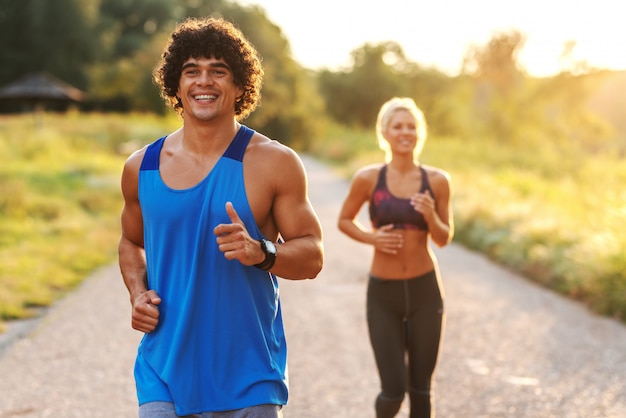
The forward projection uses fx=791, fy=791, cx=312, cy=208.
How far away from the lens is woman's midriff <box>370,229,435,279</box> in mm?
4425

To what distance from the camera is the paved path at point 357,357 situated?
18.3ft

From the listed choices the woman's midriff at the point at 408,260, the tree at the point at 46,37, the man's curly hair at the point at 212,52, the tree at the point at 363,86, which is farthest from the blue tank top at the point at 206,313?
the tree at the point at 363,86

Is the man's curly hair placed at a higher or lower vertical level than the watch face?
higher

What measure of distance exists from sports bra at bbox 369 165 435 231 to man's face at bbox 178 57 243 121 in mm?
1931

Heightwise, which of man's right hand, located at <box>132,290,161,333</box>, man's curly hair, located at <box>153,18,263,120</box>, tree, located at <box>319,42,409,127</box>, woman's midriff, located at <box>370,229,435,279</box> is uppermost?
tree, located at <box>319,42,409,127</box>

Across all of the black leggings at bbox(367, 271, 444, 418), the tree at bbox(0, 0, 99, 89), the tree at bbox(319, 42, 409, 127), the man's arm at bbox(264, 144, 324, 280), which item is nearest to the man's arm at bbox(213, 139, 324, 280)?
the man's arm at bbox(264, 144, 324, 280)

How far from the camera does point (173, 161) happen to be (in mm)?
2705

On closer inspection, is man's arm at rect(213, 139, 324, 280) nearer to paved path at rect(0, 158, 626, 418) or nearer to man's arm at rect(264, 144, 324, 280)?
man's arm at rect(264, 144, 324, 280)

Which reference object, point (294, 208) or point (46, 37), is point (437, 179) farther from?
point (46, 37)

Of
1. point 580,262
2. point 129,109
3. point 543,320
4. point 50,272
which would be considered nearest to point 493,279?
point 580,262

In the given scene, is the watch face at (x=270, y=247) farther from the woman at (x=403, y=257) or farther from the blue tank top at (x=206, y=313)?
the woman at (x=403, y=257)

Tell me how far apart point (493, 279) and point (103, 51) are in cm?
5429

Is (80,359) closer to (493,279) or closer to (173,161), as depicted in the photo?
(173,161)

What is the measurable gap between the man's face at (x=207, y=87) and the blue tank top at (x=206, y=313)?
19cm
